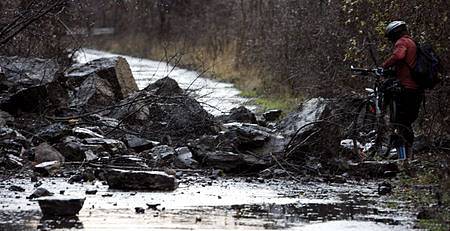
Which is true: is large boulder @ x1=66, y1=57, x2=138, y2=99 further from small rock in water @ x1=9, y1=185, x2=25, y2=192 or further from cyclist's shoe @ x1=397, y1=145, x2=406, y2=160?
small rock in water @ x1=9, y1=185, x2=25, y2=192

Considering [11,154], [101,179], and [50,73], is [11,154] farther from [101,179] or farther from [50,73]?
[50,73]

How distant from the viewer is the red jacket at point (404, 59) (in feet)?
41.4

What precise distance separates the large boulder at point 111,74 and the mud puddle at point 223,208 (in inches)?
279

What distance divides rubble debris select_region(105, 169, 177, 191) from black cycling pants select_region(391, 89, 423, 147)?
357cm

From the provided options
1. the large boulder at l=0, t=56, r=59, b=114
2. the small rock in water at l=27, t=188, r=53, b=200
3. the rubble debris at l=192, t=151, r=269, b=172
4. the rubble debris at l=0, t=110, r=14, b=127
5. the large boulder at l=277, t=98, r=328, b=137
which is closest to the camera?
the small rock in water at l=27, t=188, r=53, b=200

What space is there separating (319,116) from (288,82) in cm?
1007

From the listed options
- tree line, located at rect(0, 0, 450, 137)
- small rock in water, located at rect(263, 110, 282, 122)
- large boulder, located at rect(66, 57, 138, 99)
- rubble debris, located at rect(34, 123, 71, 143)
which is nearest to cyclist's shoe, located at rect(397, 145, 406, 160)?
tree line, located at rect(0, 0, 450, 137)

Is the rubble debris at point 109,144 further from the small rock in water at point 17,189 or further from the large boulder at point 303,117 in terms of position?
the small rock in water at point 17,189

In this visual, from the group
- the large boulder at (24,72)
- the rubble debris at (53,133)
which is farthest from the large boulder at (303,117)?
the large boulder at (24,72)

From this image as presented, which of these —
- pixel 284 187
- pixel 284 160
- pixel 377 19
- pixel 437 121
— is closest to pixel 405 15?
pixel 377 19

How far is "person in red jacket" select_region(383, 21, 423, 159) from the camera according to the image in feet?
41.5

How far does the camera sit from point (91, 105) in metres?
16.8

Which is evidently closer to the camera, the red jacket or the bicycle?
the red jacket

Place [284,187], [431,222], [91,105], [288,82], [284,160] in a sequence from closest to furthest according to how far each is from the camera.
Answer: [431,222] < [284,187] < [284,160] < [91,105] < [288,82]
